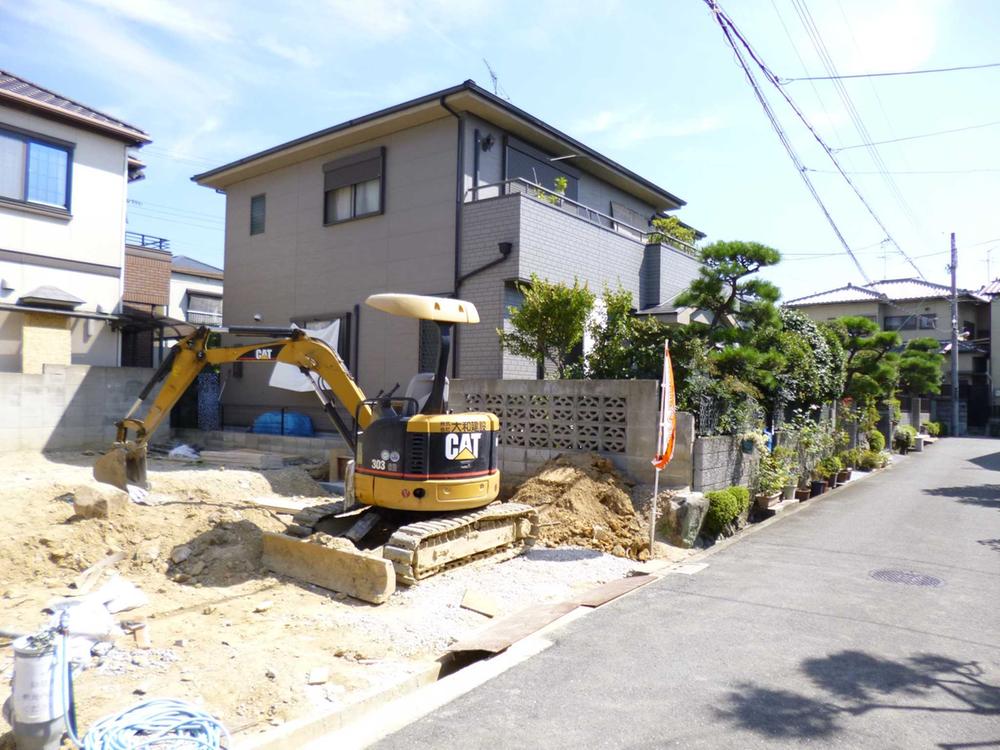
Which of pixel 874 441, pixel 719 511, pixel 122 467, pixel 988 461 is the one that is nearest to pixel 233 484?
pixel 122 467

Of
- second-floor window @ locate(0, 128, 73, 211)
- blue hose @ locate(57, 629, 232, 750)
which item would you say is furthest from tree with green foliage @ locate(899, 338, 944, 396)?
second-floor window @ locate(0, 128, 73, 211)

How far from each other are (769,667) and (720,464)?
5315mm

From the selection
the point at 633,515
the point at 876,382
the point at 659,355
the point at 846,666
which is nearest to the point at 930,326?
the point at 876,382

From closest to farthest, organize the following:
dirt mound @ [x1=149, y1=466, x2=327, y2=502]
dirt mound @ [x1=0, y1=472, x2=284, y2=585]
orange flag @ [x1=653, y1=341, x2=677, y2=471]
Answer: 1. dirt mound @ [x1=0, y1=472, x2=284, y2=585]
2. orange flag @ [x1=653, y1=341, x2=677, y2=471]
3. dirt mound @ [x1=149, y1=466, x2=327, y2=502]

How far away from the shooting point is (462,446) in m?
7.21

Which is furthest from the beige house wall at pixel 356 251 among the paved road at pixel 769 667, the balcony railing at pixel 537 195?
the paved road at pixel 769 667

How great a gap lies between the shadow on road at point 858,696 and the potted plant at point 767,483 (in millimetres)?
6178

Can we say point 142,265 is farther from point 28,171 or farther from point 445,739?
point 445,739

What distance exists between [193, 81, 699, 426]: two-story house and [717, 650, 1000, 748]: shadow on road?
27.9ft

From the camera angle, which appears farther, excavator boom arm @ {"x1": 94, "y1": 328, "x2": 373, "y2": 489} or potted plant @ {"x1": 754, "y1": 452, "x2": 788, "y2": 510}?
potted plant @ {"x1": 754, "y1": 452, "x2": 788, "y2": 510}

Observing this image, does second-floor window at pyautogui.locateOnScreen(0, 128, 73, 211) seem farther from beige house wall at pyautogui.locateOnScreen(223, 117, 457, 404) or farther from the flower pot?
the flower pot

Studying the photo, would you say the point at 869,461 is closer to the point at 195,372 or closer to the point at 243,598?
the point at 195,372

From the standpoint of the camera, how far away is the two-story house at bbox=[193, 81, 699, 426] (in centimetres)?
1292

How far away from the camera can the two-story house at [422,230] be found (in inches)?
509
